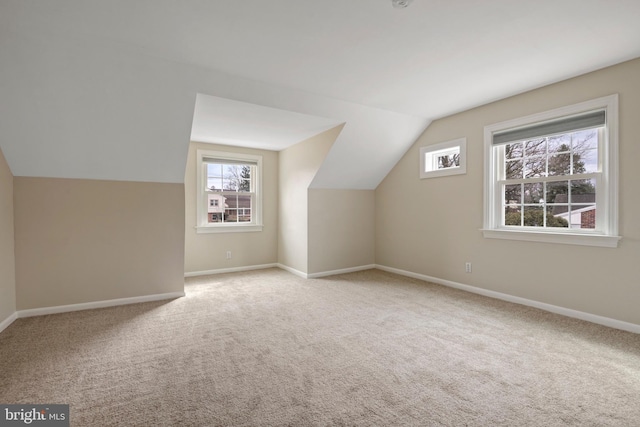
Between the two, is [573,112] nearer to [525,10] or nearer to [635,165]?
[635,165]

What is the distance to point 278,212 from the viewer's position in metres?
5.75

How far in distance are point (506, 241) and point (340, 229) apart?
8.08 ft

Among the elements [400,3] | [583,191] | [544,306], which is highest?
[400,3]

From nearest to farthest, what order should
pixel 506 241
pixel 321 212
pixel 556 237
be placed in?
1. pixel 556 237
2. pixel 506 241
3. pixel 321 212

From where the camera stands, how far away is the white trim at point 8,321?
9.16ft

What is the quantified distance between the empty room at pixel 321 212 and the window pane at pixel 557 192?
1cm

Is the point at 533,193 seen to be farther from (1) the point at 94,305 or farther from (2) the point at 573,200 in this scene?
(1) the point at 94,305

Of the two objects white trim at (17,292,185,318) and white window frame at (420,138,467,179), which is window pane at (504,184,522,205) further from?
white trim at (17,292,185,318)

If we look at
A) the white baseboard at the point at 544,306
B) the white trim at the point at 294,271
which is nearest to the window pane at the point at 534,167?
the white baseboard at the point at 544,306

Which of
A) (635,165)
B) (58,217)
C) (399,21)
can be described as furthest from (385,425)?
(58,217)

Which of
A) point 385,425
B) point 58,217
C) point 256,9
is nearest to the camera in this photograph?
point 385,425

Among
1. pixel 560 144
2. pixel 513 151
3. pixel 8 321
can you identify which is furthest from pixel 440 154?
pixel 8 321

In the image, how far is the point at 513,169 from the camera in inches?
147

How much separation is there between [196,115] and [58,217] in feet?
6.17
